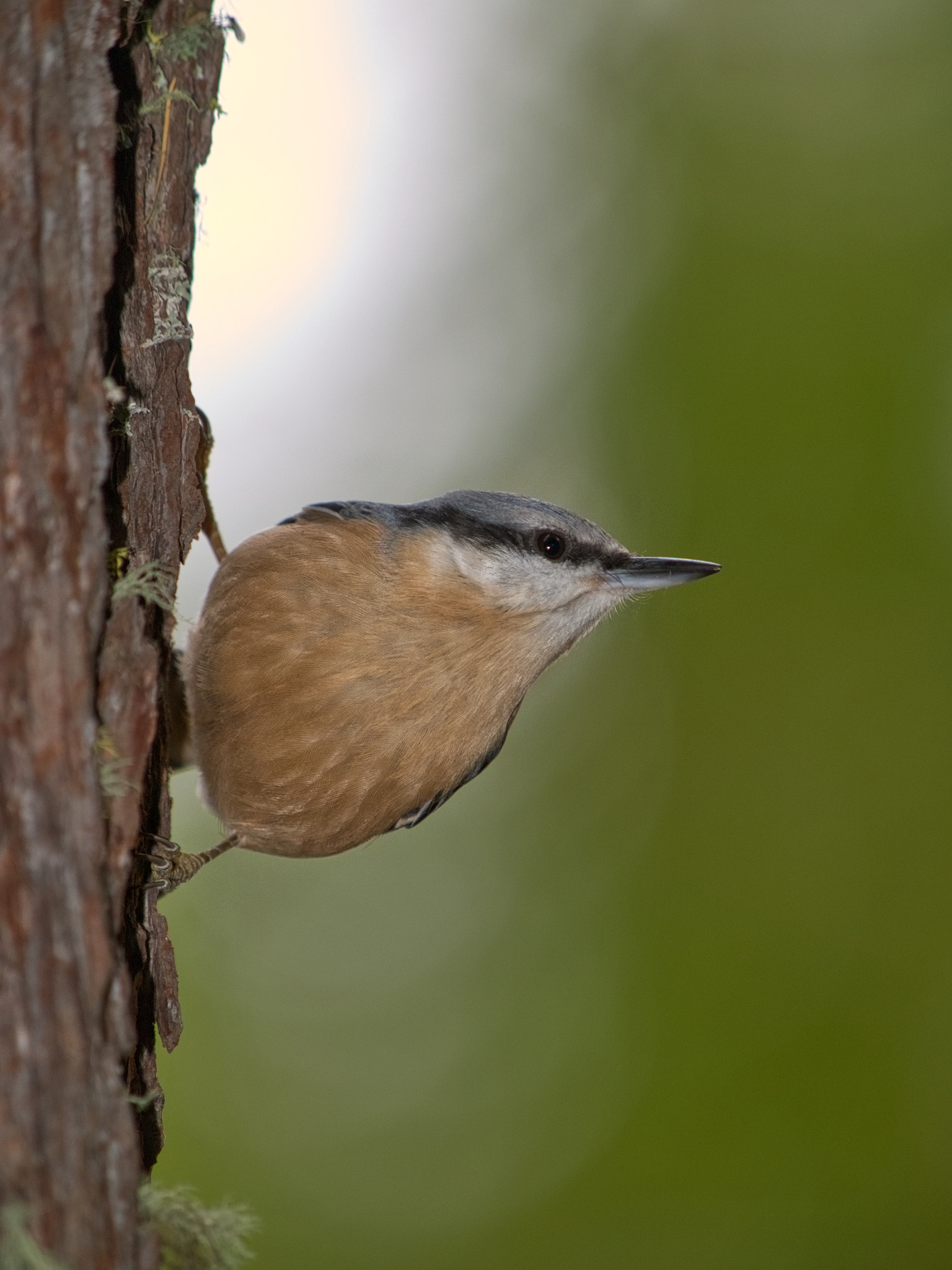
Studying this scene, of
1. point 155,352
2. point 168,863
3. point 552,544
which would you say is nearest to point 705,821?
point 552,544

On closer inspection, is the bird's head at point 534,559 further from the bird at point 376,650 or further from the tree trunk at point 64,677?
the tree trunk at point 64,677

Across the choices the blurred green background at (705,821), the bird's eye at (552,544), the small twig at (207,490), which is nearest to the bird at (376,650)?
the bird's eye at (552,544)

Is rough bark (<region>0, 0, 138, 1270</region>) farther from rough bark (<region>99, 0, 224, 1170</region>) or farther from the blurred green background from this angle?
the blurred green background

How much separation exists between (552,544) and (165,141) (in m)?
1.39

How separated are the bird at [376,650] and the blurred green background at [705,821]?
108cm

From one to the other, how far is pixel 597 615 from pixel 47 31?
1913 millimetres

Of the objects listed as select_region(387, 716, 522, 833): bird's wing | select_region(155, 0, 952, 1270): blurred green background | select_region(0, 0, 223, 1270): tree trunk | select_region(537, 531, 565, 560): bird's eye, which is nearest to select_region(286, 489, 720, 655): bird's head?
select_region(537, 531, 565, 560): bird's eye

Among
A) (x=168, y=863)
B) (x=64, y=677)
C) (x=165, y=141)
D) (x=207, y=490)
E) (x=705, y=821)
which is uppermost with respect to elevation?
(x=165, y=141)

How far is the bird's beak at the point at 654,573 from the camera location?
2801 millimetres

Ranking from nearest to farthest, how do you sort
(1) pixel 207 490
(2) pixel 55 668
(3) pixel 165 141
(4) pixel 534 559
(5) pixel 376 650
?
(2) pixel 55 668 → (3) pixel 165 141 → (5) pixel 376 650 → (4) pixel 534 559 → (1) pixel 207 490

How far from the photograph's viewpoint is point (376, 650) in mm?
2537

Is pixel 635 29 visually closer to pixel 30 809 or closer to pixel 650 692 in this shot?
pixel 650 692

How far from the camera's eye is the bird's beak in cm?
280

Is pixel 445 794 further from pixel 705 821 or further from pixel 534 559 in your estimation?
pixel 705 821
